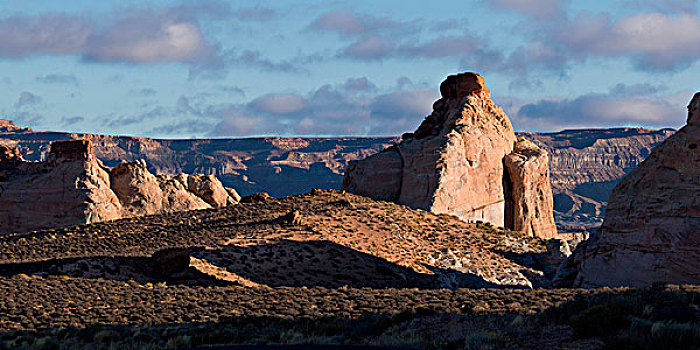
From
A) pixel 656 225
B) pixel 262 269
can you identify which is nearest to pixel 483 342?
pixel 656 225

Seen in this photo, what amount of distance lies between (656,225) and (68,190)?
161ft

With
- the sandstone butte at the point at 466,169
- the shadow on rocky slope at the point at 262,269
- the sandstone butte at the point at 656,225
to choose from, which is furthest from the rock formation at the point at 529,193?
the sandstone butte at the point at 656,225

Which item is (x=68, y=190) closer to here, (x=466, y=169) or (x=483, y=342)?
(x=466, y=169)

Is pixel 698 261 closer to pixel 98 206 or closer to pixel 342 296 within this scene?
pixel 342 296

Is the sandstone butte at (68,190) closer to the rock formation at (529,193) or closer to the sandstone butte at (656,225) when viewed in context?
the rock formation at (529,193)

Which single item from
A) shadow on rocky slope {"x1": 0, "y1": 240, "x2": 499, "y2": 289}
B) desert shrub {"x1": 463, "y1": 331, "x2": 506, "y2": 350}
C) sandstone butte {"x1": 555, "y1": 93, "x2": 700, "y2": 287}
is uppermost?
sandstone butte {"x1": 555, "y1": 93, "x2": 700, "y2": 287}

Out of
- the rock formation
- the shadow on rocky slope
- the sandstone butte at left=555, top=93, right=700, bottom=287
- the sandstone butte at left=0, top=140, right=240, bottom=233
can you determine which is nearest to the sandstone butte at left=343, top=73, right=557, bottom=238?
the rock formation

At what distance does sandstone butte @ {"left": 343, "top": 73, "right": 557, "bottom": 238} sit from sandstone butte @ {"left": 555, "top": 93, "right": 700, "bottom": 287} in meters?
21.5

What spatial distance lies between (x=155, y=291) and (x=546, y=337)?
2058 centimetres

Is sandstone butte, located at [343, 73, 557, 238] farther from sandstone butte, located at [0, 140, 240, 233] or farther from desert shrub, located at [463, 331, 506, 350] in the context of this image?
desert shrub, located at [463, 331, 506, 350]

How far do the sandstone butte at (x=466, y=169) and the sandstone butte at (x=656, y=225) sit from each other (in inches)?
848

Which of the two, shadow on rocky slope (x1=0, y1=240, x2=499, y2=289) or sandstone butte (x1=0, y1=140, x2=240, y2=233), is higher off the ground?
sandstone butte (x1=0, y1=140, x2=240, y2=233)

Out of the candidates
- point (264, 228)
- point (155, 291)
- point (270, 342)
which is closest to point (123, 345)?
point (270, 342)

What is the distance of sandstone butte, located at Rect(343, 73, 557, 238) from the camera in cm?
5616
